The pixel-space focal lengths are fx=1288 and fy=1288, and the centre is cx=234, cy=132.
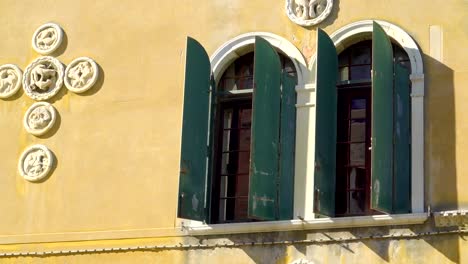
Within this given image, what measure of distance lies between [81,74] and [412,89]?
4.89 m

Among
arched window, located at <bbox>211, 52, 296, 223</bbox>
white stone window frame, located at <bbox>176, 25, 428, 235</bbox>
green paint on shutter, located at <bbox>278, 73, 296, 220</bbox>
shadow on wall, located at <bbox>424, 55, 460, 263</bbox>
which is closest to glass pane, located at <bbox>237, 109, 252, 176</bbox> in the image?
arched window, located at <bbox>211, 52, 296, 223</bbox>

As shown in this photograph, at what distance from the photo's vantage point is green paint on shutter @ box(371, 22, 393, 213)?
15.2 metres

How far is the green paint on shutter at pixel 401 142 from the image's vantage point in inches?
610

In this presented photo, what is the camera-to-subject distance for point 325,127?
15.9 metres

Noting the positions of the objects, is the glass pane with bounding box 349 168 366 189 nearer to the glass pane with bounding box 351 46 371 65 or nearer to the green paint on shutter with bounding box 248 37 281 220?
the green paint on shutter with bounding box 248 37 281 220

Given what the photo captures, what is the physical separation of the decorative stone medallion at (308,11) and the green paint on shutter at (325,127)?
672mm

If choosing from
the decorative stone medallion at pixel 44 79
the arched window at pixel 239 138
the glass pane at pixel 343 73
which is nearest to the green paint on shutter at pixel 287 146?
the arched window at pixel 239 138

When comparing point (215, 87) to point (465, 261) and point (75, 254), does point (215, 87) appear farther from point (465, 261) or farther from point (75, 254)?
point (465, 261)

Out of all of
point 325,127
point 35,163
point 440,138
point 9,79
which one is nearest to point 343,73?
point 325,127

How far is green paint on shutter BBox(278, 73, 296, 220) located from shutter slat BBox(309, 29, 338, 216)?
629mm

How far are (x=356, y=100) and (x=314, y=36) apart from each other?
41.2 inches

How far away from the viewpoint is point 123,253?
16984 millimetres

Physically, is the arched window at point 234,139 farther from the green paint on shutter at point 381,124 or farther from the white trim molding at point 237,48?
the green paint on shutter at point 381,124

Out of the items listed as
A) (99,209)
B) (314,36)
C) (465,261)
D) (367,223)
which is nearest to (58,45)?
(99,209)
